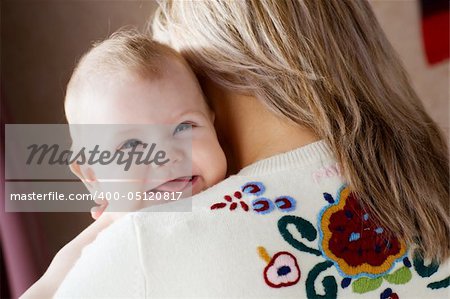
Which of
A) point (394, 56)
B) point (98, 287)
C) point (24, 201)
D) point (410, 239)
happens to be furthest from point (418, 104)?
point (24, 201)

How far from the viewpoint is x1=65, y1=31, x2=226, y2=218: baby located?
3.32 ft

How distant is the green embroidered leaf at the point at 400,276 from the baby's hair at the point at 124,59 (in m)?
0.47

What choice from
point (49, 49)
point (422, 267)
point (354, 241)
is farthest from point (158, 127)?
point (49, 49)

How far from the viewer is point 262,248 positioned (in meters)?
0.84

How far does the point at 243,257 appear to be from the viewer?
83 cm

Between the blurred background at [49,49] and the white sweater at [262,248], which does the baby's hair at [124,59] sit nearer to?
the white sweater at [262,248]

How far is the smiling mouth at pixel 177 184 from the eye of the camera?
104 cm

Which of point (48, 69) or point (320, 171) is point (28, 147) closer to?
point (48, 69)

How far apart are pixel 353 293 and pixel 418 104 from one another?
1.50ft

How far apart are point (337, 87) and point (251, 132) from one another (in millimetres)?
152

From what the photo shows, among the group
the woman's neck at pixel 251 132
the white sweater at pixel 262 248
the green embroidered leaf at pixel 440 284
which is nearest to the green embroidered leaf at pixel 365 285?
the white sweater at pixel 262 248

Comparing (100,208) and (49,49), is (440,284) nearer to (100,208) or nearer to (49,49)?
(100,208)

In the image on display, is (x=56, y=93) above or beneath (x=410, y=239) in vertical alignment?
above

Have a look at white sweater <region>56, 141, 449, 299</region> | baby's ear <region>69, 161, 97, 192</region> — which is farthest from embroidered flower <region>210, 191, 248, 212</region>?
baby's ear <region>69, 161, 97, 192</region>
